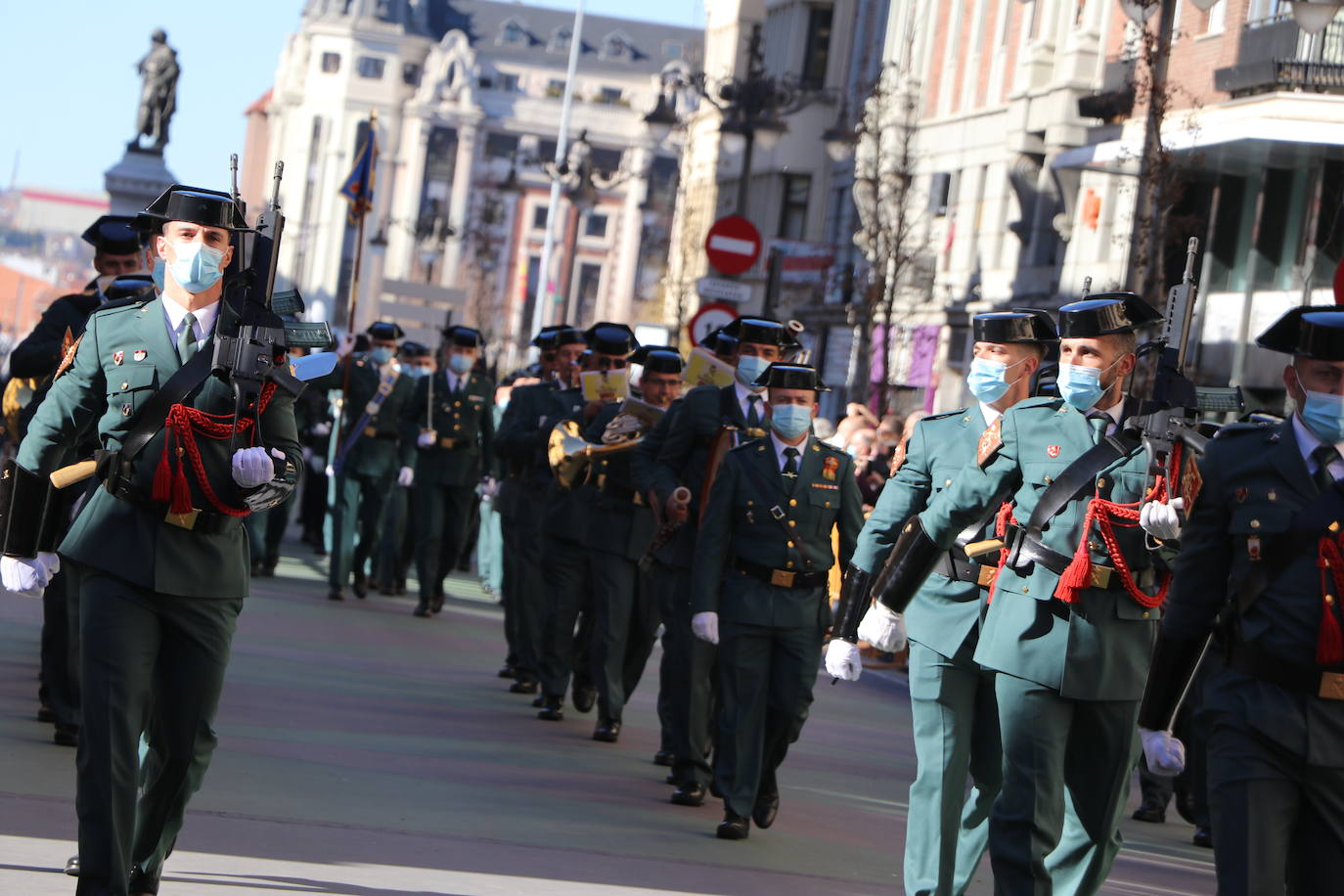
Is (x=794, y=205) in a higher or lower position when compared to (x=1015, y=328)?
higher

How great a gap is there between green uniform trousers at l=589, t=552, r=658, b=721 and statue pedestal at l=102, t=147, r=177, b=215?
68.3 feet

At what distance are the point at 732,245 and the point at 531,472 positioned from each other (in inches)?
290

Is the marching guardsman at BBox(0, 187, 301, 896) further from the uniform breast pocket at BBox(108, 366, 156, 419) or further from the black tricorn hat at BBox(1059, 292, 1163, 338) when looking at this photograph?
the black tricorn hat at BBox(1059, 292, 1163, 338)

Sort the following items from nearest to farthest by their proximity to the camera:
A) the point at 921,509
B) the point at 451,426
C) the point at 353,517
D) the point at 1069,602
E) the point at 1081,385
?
1. the point at 1069,602
2. the point at 1081,385
3. the point at 921,509
4. the point at 451,426
5. the point at 353,517

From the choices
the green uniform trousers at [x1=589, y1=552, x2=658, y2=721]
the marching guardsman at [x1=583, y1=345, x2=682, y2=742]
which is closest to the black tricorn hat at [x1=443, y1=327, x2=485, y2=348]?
the marching guardsman at [x1=583, y1=345, x2=682, y2=742]

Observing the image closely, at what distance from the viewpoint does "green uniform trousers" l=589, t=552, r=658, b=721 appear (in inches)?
532

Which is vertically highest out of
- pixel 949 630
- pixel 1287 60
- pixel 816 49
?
pixel 816 49

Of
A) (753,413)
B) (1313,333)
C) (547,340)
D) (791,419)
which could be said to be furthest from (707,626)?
(547,340)

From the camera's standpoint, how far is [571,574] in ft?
47.7

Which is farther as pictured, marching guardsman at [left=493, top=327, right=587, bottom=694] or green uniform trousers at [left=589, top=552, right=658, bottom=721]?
marching guardsman at [left=493, top=327, right=587, bottom=694]

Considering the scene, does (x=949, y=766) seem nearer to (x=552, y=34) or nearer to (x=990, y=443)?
(x=990, y=443)

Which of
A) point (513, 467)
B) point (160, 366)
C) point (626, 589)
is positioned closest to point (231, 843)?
point (160, 366)

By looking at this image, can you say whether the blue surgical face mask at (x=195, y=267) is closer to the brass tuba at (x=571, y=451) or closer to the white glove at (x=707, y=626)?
the white glove at (x=707, y=626)

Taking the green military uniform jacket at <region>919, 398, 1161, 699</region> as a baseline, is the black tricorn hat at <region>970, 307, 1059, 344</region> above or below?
above
